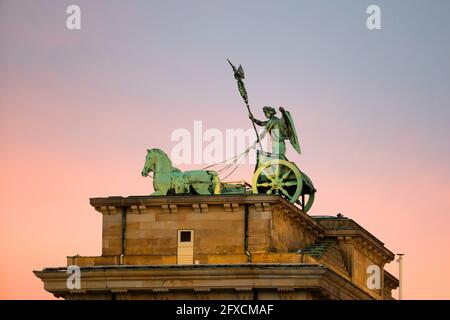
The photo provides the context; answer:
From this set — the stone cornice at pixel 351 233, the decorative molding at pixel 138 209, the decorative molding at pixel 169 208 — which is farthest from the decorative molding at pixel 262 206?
the stone cornice at pixel 351 233

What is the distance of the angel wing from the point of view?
5630 inches

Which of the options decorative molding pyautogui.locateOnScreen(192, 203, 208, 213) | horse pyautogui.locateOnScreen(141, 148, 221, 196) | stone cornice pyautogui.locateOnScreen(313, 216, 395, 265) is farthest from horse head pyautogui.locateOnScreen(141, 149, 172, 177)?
stone cornice pyautogui.locateOnScreen(313, 216, 395, 265)

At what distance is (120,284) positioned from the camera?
136125 millimetres

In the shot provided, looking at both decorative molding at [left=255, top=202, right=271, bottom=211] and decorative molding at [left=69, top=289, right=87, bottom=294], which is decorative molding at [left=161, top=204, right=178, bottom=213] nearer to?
decorative molding at [left=255, top=202, right=271, bottom=211]

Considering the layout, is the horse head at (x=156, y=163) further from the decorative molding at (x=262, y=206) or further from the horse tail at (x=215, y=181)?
the decorative molding at (x=262, y=206)

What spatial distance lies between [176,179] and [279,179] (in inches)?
218

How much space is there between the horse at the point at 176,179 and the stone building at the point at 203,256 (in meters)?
1.18

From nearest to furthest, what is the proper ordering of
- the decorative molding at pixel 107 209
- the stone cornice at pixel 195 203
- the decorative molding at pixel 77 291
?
the decorative molding at pixel 77 291, the stone cornice at pixel 195 203, the decorative molding at pixel 107 209

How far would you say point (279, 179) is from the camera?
14150 cm

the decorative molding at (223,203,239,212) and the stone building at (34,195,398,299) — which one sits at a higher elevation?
the decorative molding at (223,203,239,212)

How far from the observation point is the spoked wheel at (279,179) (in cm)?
14112

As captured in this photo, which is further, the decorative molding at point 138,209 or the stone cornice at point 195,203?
the decorative molding at point 138,209
